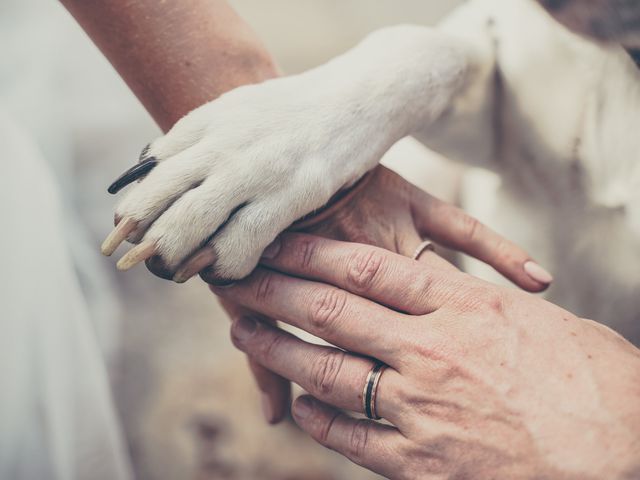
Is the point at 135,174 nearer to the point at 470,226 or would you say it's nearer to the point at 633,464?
the point at 470,226

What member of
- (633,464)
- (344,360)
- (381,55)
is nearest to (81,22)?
(381,55)

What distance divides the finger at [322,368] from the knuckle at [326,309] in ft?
0.13

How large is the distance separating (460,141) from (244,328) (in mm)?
433

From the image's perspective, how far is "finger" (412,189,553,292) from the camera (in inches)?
29.1

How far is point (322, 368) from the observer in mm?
621

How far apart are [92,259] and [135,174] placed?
2.69ft

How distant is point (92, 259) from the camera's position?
1309mm

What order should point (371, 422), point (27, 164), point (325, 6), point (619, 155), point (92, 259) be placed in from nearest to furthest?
point (371, 422), point (619, 155), point (27, 164), point (92, 259), point (325, 6)

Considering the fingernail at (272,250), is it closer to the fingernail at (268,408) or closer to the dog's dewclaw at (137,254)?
the dog's dewclaw at (137,254)

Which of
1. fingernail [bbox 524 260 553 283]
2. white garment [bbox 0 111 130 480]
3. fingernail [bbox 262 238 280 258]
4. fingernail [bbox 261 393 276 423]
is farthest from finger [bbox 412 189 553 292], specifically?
white garment [bbox 0 111 130 480]

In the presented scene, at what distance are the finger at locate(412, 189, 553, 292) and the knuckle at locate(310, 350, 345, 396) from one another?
23cm

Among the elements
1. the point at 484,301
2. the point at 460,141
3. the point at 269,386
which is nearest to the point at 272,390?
the point at 269,386

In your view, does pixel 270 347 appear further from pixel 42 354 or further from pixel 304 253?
pixel 42 354

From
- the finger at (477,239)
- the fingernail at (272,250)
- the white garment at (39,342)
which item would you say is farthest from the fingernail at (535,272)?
the white garment at (39,342)
